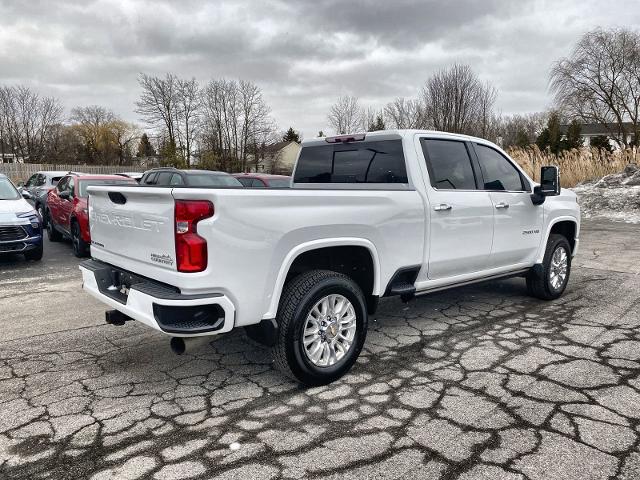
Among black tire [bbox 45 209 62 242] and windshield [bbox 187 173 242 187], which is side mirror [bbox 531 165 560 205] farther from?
black tire [bbox 45 209 62 242]

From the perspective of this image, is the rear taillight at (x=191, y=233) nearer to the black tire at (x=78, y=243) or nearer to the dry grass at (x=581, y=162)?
the black tire at (x=78, y=243)

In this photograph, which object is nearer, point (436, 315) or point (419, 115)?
point (436, 315)

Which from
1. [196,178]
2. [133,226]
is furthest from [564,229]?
[196,178]

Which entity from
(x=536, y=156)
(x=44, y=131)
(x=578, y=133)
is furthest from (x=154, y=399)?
(x=44, y=131)

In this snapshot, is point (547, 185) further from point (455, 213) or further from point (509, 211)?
point (455, 213)

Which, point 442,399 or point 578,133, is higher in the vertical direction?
point 578,133

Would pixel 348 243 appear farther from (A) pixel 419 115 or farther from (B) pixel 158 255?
(A) pixel 419 115

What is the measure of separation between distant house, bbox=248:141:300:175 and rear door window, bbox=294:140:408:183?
1240 inches

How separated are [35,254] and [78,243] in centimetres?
75

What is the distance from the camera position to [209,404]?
3238 millimetres

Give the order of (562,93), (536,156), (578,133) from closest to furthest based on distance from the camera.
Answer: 1. (536,156)
2. (562,93)
3. (578,133)

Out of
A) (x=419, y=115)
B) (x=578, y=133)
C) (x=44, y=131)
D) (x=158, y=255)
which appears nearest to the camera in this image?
(x=158, y=255)

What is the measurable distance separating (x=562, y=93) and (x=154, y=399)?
37.8m

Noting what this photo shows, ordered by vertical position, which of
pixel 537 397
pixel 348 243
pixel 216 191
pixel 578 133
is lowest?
pixel 537 397
